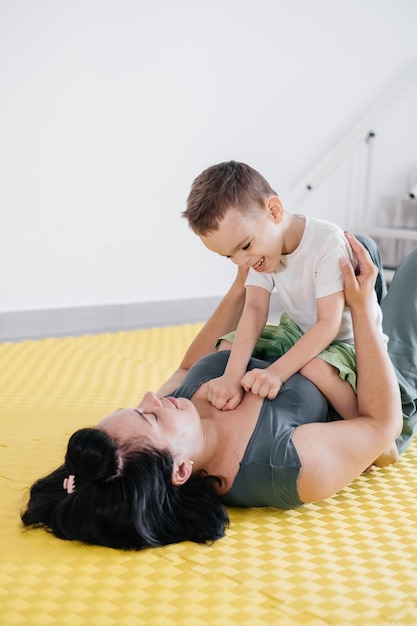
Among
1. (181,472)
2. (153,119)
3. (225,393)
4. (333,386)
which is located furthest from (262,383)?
(153,119)

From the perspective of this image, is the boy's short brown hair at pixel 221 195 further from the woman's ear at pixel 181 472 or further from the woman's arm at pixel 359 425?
the woman's ear at pixel 181 472

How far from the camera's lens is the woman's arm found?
1.75 m

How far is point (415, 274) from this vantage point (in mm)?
2340

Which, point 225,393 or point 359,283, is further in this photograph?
point 359,283

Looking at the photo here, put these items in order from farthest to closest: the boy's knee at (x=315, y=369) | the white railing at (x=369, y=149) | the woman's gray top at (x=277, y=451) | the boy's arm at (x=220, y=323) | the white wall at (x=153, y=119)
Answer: the white railing at (x=369, y=149) < the white wall at (x=153, y=119) < the boy's arm at (x=220, y=323) < the boy's knee at (x=315, y=369) < the woman's gray top at (x=277, y=451)

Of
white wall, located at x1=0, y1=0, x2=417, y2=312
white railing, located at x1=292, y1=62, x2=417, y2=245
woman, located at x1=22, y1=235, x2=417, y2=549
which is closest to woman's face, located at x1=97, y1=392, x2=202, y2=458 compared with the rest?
woman, located at x1=22, y1=235, x2=417, y2=549

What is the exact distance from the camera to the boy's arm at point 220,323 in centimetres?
231

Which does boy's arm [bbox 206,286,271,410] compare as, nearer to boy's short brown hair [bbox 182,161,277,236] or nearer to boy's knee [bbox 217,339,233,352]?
boy's knee [bbox 217,339,233,352]

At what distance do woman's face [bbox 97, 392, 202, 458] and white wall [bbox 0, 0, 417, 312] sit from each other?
7.87ft

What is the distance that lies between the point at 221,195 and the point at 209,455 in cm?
56

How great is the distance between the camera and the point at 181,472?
5.37 feet

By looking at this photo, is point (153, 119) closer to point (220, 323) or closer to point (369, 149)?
point (369, 149)

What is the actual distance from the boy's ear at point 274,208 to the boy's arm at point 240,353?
247mm

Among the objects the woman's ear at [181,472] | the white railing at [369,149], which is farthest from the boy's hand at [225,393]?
the white railing at [369,149]
